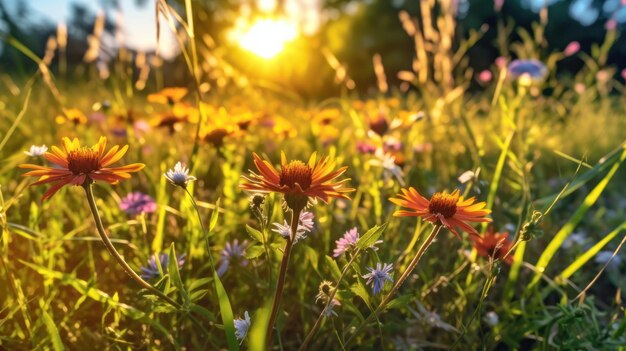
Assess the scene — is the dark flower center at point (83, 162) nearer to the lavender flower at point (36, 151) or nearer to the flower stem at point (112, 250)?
the flower stem at point (112, 250)

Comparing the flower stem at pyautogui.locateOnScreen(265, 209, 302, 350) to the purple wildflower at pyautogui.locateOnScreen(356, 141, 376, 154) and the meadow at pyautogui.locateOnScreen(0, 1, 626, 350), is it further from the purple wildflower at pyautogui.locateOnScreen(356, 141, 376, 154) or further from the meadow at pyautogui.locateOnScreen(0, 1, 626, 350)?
the purple wildflower at pyautogui.locateOnScreen(356, 141, 376, 154)

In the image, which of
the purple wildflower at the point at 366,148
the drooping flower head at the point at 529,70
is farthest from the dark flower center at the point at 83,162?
the drooping flower head at the point at 529,70

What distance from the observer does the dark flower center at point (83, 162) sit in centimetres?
78

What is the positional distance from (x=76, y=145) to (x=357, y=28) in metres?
10.4

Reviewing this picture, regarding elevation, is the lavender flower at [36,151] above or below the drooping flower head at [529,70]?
below

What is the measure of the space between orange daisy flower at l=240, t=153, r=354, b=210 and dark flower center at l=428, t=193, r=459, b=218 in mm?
137

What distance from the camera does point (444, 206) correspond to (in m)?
0.81

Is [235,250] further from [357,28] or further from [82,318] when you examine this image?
[357,28]

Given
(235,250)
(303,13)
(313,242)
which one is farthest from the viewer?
(303,13)

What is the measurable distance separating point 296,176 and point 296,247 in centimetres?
52

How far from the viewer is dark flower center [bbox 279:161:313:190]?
2.47 feet

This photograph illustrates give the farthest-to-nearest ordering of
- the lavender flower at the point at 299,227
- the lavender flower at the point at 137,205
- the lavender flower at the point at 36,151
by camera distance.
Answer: the lavender flower at the point at 137,205 < the lavender flower at the point at 36,151 < the lavender flower at the point at 299,227

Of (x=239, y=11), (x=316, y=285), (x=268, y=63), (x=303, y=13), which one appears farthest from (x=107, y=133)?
(x=239, y=11)

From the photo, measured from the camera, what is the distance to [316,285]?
46.8 inches
